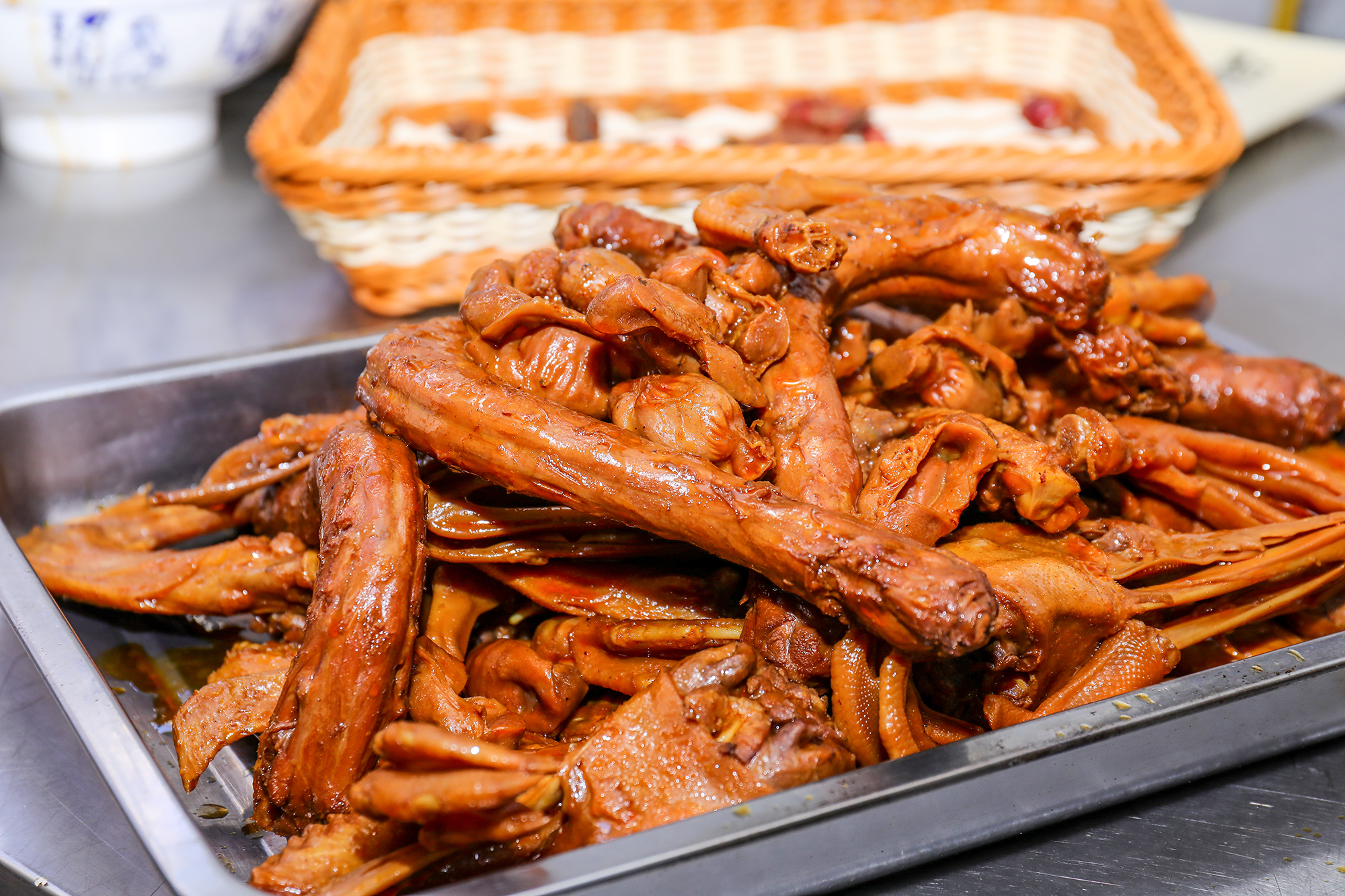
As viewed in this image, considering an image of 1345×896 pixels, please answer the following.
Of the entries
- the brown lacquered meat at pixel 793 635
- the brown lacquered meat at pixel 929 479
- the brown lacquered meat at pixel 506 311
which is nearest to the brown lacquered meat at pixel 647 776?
the brown lacquered meat at pixel 793 635

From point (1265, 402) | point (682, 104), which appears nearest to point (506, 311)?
point (1265, 402)

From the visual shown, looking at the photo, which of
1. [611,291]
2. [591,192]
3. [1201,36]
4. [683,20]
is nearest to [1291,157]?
[1201,36]

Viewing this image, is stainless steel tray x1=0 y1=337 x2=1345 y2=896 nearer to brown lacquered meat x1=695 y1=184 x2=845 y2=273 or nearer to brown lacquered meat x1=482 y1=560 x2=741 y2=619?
brown lacquered meat x1=482 y1=560 x2=741 y2=619

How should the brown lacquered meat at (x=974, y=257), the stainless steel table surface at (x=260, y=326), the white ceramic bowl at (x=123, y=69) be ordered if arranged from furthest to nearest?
1. the white ceramic bowl at (x=123, y=69)
2. the brown lacquered meat at (x=974, y=257)
3. the stainless steel table surface at (x=260, y=326)

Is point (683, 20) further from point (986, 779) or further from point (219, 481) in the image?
point (986, 779)

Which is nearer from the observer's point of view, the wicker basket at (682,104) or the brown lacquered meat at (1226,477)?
the brown lacquered meat at (1226,477)

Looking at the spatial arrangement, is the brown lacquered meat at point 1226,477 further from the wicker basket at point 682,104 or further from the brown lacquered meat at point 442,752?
the wicker basket at point 682,104

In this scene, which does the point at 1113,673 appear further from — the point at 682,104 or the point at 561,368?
the point at 682,104
